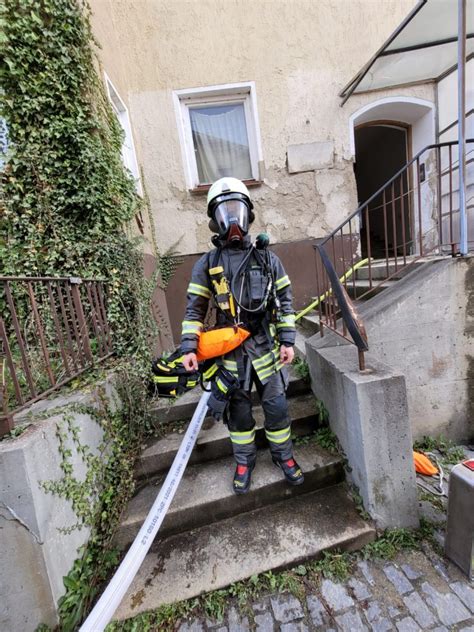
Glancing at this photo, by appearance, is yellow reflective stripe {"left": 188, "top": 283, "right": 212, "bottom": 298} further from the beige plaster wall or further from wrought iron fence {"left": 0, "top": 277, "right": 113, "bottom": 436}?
the beige plaster wall

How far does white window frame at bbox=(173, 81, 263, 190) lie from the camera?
4.25 metres

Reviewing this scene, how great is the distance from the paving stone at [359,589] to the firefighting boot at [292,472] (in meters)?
0.59

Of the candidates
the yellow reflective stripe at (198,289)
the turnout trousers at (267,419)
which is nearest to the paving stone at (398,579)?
the turnout trousers at (267,419)

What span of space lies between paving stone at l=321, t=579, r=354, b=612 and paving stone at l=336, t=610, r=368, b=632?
3 cm

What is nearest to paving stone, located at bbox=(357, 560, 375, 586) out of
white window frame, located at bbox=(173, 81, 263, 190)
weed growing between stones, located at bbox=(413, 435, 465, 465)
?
weed growing between stones, located at bbox=(413, 435, 465, 465)

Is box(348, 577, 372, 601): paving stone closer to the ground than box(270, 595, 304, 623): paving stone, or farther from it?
closer to the ground

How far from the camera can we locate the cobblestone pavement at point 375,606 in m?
1.50

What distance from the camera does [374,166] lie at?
7453mm

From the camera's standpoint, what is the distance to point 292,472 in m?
2.10

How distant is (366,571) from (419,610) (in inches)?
11.4

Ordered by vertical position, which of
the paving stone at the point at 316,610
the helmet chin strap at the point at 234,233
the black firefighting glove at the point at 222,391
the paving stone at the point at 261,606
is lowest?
the paving stone at the point at 316,610

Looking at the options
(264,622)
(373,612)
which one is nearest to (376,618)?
(373,612)

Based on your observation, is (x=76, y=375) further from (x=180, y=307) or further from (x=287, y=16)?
(x=287, y=16)

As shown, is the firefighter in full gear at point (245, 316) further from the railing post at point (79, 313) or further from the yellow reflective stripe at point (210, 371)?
the railing post at point (79, 313)
